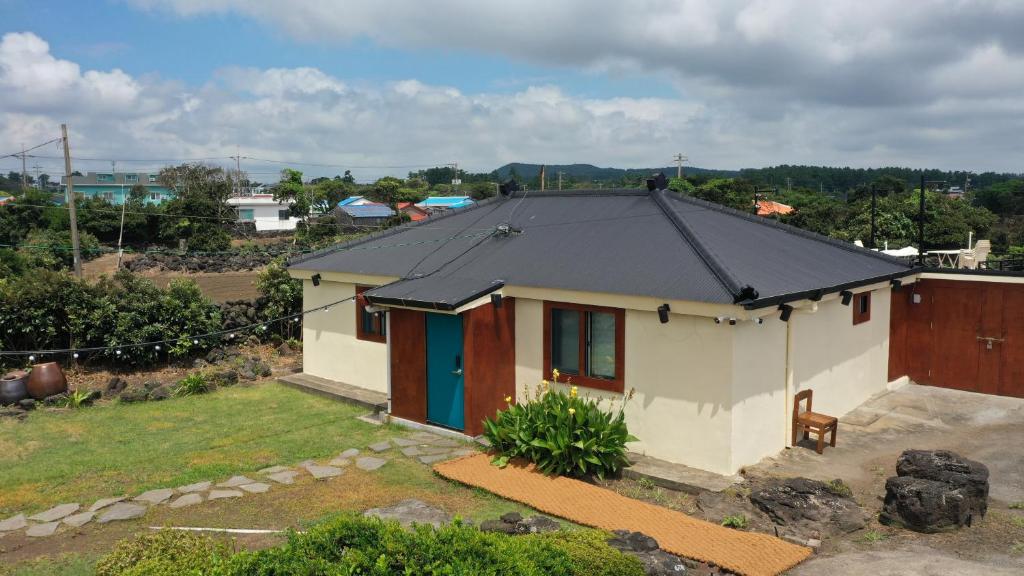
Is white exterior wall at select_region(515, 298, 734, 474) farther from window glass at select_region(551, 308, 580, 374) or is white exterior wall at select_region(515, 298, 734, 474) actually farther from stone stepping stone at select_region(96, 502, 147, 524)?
stone stepping stone at select_region(96, 502, 147, 524)

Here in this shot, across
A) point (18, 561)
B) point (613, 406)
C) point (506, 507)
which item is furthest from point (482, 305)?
point (18, 561)

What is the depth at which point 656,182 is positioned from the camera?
12.9 metres

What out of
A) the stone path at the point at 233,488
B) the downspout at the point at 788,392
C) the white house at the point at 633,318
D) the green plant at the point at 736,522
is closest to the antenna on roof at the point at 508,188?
the white house at the point at 633,318

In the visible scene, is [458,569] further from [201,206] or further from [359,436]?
[201,206]

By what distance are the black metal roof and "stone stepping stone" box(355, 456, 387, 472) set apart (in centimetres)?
237

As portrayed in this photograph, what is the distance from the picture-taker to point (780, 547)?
6992 mm

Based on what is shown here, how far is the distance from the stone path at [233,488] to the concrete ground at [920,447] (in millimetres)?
4315

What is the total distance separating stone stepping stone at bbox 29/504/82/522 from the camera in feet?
26.8

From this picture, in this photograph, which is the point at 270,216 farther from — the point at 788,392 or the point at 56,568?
the point at 56,568

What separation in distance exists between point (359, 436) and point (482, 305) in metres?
2.92

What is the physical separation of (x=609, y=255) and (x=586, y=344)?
60.7 inches

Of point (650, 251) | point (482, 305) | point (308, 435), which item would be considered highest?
point (650, 251)

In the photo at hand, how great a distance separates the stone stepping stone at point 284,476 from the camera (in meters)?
9.36

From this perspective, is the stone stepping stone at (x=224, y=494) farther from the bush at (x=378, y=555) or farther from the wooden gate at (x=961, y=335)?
the wooden gate at (x=961, y=335)
